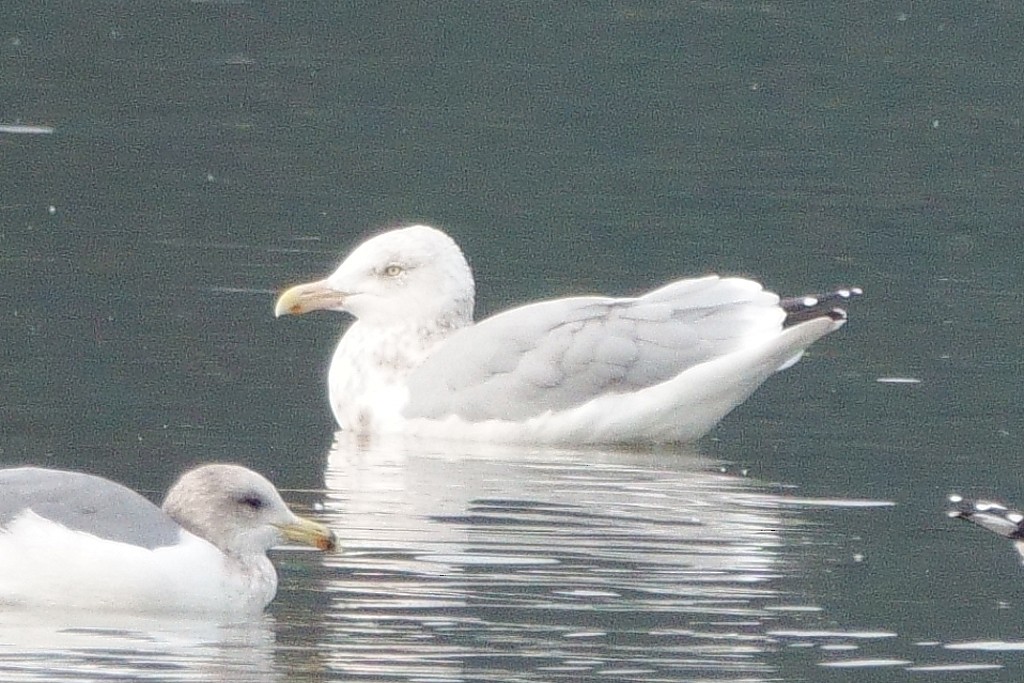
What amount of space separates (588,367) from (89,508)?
4.32m

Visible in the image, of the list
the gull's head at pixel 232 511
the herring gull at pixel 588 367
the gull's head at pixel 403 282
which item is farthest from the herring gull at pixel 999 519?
the gull's head at pixel 403 282

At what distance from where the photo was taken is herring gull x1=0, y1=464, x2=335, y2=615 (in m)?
9.54

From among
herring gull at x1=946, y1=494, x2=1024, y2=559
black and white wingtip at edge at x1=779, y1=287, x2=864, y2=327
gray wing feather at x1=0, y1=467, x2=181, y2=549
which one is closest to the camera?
gray wing feather at x1=0, y1=467, x2=181, y2=549

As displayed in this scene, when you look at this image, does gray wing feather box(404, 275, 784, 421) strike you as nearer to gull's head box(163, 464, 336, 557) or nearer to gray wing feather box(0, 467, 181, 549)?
gull's head box(163, 464, 336, 557)

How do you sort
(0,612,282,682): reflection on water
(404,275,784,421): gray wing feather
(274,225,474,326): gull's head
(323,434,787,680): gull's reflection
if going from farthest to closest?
(274,225,474,326): gull's head
(404,275,784,421): gray wing feather
(323,434,787,680): gull's reflection
(0,612,282,682): reflection on water

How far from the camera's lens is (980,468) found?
12930 mm

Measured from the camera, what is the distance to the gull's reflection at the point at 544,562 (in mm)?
9469

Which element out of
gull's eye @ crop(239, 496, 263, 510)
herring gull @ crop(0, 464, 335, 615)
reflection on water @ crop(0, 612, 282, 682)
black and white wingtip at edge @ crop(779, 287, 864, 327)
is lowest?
reflection on water @ crop(0, 612, 282, 682)

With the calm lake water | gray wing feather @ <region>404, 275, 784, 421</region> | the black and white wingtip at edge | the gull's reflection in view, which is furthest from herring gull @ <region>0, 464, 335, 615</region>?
the black and white wingtip at edge

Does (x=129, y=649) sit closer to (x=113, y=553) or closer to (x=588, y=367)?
(x=113, y=553)

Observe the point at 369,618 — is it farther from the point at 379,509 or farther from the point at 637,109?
the point at 637,109

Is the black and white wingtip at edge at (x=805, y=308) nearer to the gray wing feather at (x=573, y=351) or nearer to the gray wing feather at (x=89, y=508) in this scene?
the gray wing feather at (x=573, y=351)

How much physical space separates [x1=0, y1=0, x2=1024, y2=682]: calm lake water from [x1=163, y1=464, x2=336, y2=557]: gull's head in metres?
0.29

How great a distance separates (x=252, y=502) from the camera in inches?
395
